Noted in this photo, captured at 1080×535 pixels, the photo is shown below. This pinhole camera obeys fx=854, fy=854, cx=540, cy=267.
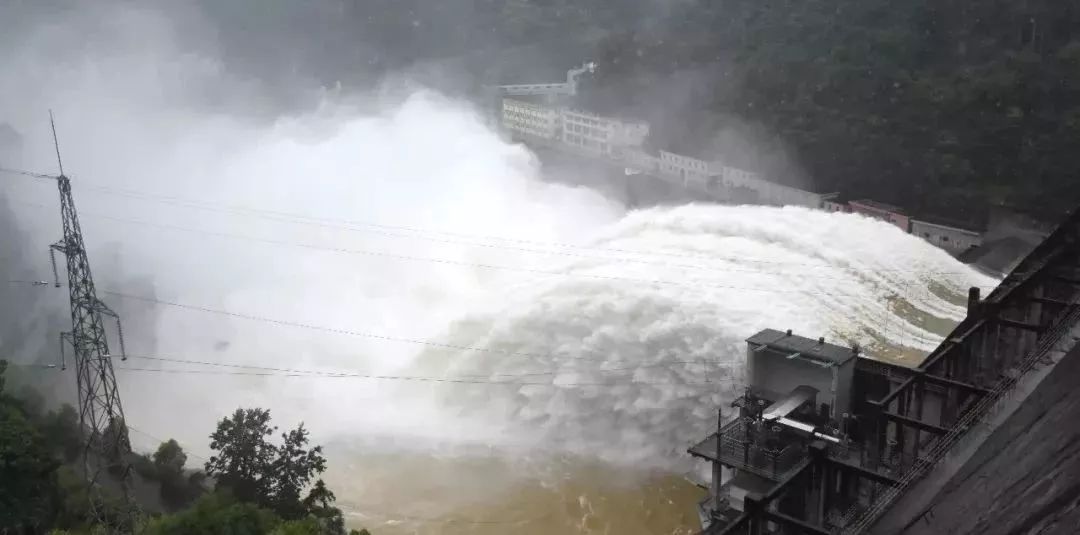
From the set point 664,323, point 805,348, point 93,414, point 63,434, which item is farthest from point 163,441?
point 805,348

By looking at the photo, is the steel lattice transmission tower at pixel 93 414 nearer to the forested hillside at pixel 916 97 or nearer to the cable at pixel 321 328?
the cable at pixel 321 328

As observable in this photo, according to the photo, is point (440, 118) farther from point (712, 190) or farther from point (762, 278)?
point (762, 278)

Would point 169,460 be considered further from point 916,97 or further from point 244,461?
point 916,97

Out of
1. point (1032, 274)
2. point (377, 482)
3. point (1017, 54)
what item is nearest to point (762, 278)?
point (1032, 274)

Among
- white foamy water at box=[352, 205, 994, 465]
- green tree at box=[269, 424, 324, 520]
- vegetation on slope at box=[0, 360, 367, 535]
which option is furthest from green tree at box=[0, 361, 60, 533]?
white foamy water at box=[352, 205, 994, 465]

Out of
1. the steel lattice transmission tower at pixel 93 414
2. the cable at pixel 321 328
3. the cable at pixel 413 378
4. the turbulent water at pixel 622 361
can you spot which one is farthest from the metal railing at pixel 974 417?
the steel lattice transmission tower at pixel 93 414
